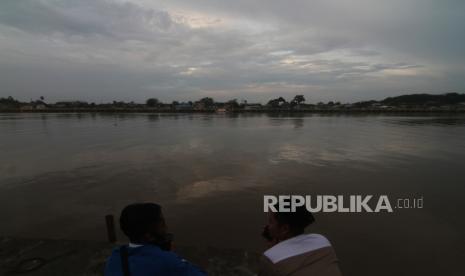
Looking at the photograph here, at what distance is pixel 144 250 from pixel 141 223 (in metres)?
0.19

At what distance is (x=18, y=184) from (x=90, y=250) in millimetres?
9308

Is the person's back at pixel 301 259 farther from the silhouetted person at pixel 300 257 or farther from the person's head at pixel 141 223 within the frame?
the person's head at pixel 141 223

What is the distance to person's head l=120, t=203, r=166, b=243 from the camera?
2.04 meters

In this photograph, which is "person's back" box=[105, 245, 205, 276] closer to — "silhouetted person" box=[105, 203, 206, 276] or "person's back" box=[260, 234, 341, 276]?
"silhouetted person" box=[105, 203, 206, 276]

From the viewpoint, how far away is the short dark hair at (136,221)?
2.04 m

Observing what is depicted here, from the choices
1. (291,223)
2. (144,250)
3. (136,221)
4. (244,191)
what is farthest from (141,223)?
(244,191)

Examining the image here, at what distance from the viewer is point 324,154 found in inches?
741

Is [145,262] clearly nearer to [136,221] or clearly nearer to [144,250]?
[144,250]

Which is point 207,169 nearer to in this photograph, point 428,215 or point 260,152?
point 260,152

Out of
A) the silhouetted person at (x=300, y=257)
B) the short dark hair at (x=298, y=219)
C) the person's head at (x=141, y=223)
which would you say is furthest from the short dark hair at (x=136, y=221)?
the short dark hair at (x=298, y=219)

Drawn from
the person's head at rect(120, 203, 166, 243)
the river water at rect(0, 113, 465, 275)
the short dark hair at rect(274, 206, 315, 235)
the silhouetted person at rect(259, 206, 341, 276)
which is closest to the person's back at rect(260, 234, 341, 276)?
the silhouetted person at rect(259, 206, 341, 276)

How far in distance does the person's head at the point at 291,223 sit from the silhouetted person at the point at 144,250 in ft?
2.51

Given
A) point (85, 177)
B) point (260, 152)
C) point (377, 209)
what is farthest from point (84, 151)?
point (377, 209)

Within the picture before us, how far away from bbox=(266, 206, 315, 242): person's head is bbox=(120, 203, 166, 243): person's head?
0.89 meters
